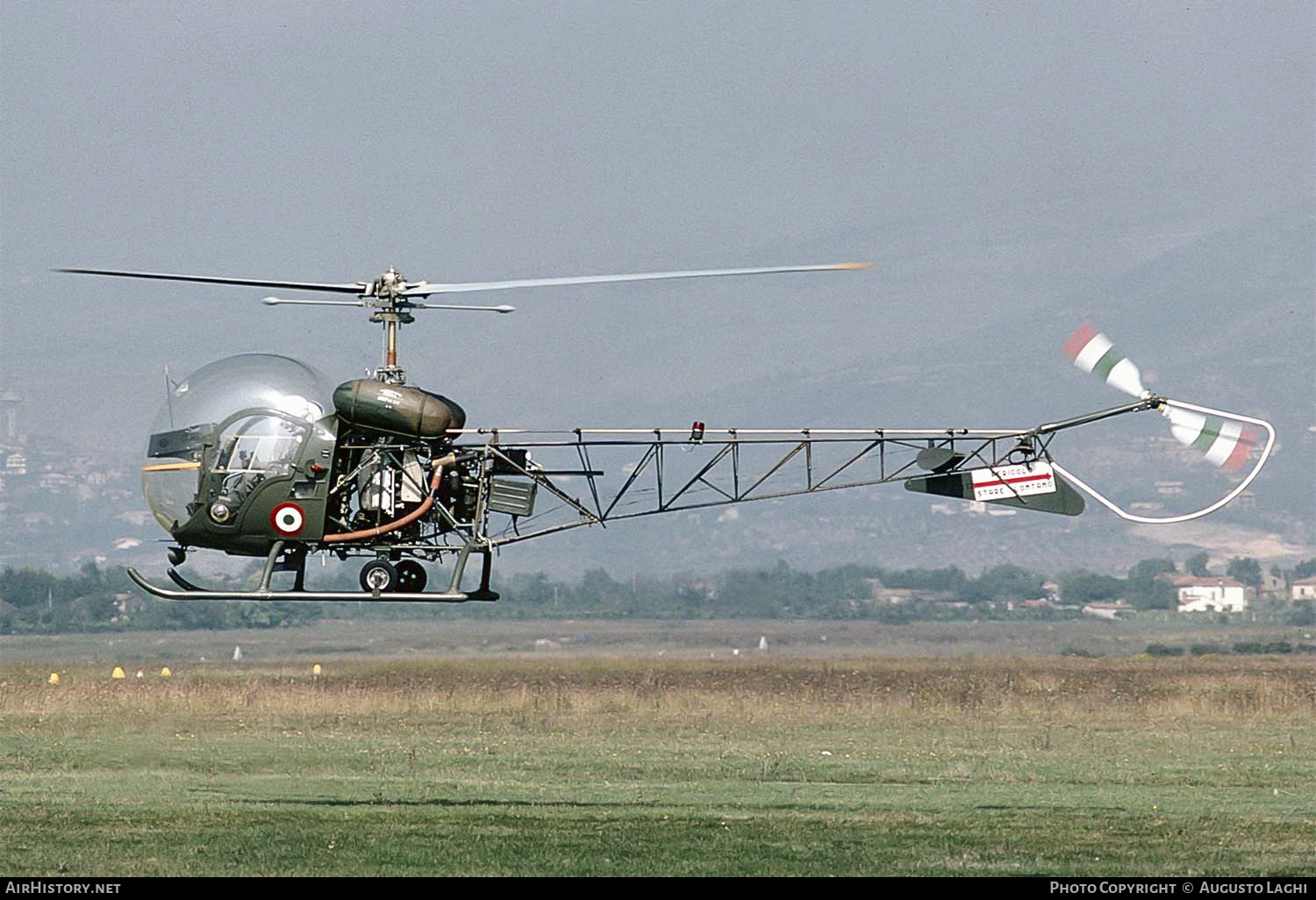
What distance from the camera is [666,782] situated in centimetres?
2984

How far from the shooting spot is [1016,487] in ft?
74.2

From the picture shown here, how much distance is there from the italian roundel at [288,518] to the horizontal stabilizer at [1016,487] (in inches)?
274

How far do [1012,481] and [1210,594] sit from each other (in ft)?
Result: 365

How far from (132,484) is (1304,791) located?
17.0 meters

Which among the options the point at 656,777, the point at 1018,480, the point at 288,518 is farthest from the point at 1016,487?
the point at 656,777

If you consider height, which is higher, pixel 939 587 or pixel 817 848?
pixel 939 587

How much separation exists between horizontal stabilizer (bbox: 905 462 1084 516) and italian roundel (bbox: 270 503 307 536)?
6960 millimetres

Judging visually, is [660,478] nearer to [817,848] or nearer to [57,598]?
[817,848]

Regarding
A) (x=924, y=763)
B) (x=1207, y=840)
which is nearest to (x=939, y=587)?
(x=924, y=763)

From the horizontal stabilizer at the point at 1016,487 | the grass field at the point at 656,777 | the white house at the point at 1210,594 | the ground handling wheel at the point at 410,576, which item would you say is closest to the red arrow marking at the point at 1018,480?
the horizontal stabilizer at the point at 1016,487

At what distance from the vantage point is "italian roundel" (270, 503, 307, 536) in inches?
850

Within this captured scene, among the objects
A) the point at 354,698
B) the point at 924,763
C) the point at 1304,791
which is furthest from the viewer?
the point at 354,698

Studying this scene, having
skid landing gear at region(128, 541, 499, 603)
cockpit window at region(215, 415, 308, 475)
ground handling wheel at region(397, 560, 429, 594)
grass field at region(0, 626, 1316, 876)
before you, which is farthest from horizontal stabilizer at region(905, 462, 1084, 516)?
cockpit window at region(215, 415, 308, 475)

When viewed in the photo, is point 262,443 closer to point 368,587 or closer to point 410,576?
point 368,587
